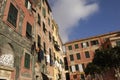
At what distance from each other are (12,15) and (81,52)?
26413mm

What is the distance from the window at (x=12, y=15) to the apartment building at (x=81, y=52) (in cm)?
2554

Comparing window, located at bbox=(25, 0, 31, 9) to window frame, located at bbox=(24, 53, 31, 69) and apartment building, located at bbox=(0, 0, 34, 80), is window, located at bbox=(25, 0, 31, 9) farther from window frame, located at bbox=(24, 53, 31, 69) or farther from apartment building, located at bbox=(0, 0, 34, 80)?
window frame, located at bbox=(24, 53, 31, 69)

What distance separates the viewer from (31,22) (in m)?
15.1

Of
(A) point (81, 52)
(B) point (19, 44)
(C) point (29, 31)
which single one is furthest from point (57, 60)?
(B) point (19, 44)

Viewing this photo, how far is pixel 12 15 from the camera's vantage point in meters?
11.2

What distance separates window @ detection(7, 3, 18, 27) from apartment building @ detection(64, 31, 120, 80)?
25538 mm

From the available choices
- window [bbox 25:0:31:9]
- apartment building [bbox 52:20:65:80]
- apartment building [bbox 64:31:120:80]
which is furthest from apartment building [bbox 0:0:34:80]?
apartment building [bbox 64:31:120:80]

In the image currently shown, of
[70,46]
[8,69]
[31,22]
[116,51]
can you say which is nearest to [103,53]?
[116,51]

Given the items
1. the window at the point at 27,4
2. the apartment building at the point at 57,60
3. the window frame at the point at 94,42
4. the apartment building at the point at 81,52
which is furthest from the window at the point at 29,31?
the window frame at the point at 94,42

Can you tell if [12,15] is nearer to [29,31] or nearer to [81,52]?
[29,31]

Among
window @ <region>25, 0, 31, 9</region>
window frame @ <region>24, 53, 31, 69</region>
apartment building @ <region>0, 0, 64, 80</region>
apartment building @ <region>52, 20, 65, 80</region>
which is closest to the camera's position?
apartment building @ <region>0, 0, 64, 80</region>

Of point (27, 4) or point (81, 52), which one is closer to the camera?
point (27, 4)

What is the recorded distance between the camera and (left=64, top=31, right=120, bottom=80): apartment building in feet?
111

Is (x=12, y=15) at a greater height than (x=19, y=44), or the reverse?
(x=12, y=15)
